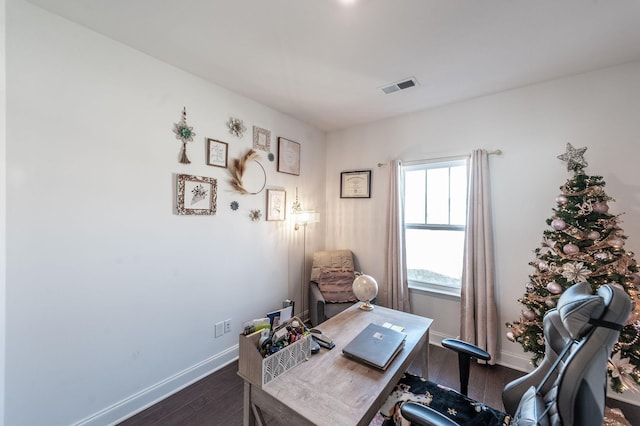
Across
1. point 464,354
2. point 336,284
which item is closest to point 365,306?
point 464,354

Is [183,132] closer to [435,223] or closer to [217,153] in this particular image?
[217,153]

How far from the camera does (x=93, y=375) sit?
5.49 ft

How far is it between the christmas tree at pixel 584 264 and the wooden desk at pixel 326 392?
1155 mm

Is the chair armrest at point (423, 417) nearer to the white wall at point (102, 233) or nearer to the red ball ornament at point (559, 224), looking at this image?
the red ball ornament at point (559, 224)

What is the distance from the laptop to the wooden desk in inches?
1.3

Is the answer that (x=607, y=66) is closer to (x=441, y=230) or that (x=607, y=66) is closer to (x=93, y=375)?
(x=441, y=230)

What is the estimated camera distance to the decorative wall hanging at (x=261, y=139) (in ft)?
8.71

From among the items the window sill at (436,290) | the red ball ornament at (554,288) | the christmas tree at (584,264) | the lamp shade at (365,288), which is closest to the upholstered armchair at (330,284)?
the window sill at (436,290)

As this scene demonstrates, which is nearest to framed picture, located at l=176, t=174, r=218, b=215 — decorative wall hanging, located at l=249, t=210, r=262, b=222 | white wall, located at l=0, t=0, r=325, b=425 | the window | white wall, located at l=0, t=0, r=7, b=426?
white wall, located at l=0, t=0, r=325, b=425

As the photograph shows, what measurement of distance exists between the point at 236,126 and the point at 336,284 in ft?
6.54

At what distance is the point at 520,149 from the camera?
2.37m

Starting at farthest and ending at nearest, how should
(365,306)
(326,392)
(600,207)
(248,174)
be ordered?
(248,174) < (365,306) < (600,207) < (326,392)

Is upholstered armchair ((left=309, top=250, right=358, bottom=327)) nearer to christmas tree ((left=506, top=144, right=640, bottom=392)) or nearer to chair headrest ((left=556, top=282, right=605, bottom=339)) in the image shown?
christmas tree ((left=506, top=144, right=640, bottom=392))

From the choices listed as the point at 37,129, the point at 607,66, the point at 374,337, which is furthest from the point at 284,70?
the point at 607,66
